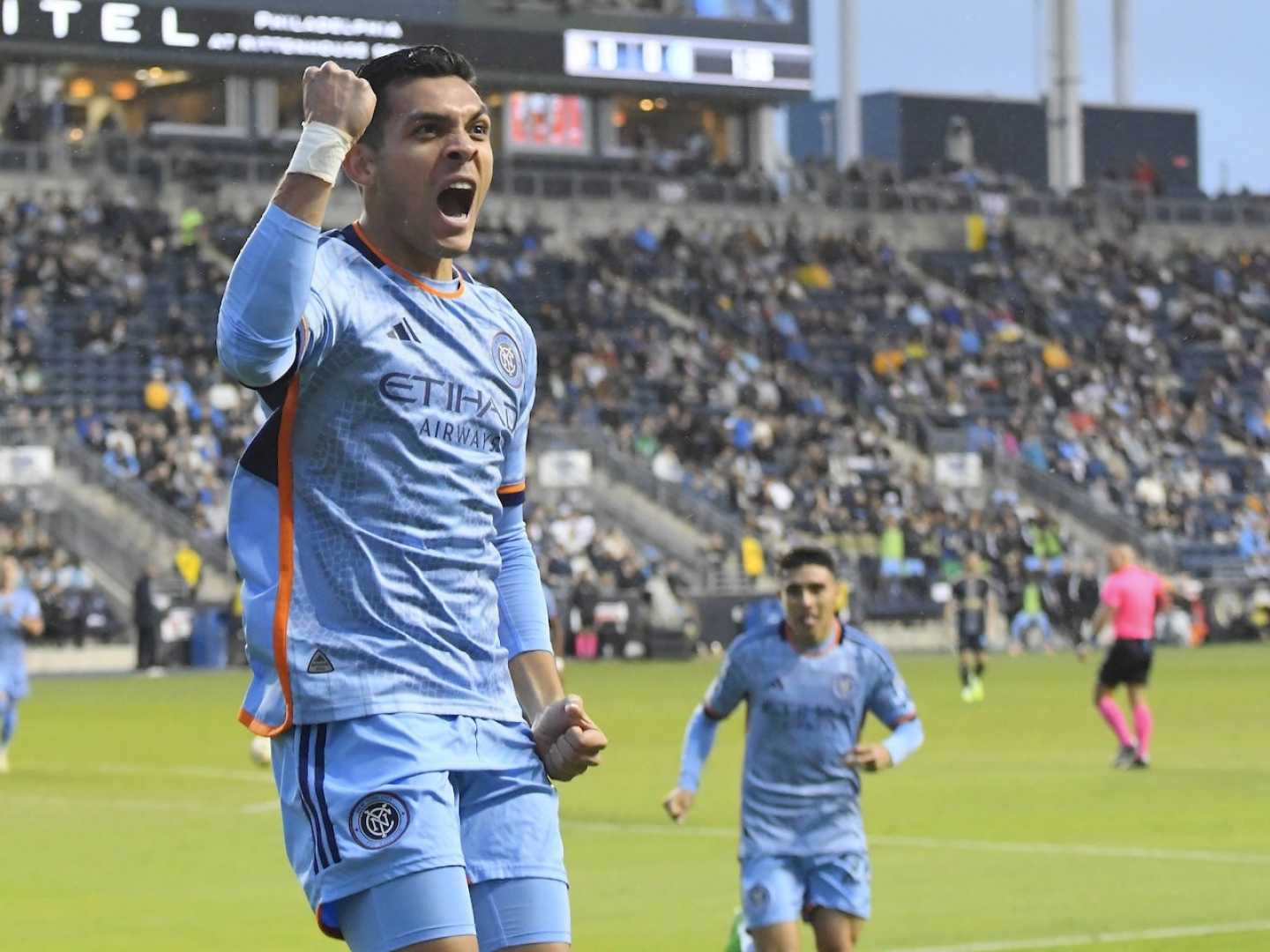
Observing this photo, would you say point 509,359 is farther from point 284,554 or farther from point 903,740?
point 903,740

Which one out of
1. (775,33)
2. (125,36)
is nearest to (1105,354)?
(775,33)

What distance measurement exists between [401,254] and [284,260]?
2.02 ft

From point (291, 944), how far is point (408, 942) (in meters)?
7.96

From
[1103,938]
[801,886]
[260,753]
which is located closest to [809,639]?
[801,886]

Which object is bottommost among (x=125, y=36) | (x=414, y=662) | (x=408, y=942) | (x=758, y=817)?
(x=758, y=817)

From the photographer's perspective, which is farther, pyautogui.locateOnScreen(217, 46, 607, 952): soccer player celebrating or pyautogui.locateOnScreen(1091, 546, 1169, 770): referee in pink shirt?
pyautogui.locateOnScreen(1091, 546, 1169, 770): referee in pink shirt

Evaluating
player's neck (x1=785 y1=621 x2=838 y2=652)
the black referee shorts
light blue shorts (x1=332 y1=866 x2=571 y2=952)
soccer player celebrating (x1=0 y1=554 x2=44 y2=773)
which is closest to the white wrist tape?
light blue shorts (x1=332 y1=866 x2=571 y2=952)

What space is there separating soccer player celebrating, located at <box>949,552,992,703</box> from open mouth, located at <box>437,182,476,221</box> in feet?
82.5

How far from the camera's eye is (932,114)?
79.6 metres

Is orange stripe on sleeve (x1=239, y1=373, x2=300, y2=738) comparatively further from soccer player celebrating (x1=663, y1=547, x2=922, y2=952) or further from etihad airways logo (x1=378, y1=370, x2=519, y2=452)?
soccer player celebrating (x1=663, y1=547, x2=922, y2=952)

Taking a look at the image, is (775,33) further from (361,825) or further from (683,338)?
(361,825)

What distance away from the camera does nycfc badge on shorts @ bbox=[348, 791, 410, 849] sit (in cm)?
486

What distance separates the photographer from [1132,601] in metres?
23.5

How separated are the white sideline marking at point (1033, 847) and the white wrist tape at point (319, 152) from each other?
1191 centimetres
